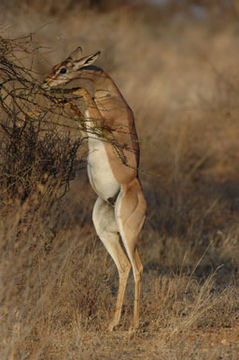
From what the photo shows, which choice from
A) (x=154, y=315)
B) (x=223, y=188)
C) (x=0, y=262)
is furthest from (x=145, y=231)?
(x=0, y=262)

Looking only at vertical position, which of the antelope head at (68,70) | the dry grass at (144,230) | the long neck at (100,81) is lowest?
the dry grass at (144,230)

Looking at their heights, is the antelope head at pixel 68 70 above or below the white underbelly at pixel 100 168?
above

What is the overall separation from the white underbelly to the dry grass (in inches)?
5.0

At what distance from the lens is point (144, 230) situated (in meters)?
9.91

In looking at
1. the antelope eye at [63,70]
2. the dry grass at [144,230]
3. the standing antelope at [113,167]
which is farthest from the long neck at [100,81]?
the dry grass at [144,230]

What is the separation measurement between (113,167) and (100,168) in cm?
12

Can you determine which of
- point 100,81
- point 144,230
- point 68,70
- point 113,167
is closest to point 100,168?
point 113,167

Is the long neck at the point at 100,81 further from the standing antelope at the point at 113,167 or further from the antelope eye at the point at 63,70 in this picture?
the antelope eye at the point at 63,70

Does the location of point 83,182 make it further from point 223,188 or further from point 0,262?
point 0,262

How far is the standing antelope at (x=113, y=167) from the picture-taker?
6.02m

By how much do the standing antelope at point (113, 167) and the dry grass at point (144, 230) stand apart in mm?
185

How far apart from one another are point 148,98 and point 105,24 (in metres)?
3.65

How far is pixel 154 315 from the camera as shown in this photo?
19.8 ft

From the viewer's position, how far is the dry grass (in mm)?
4961
